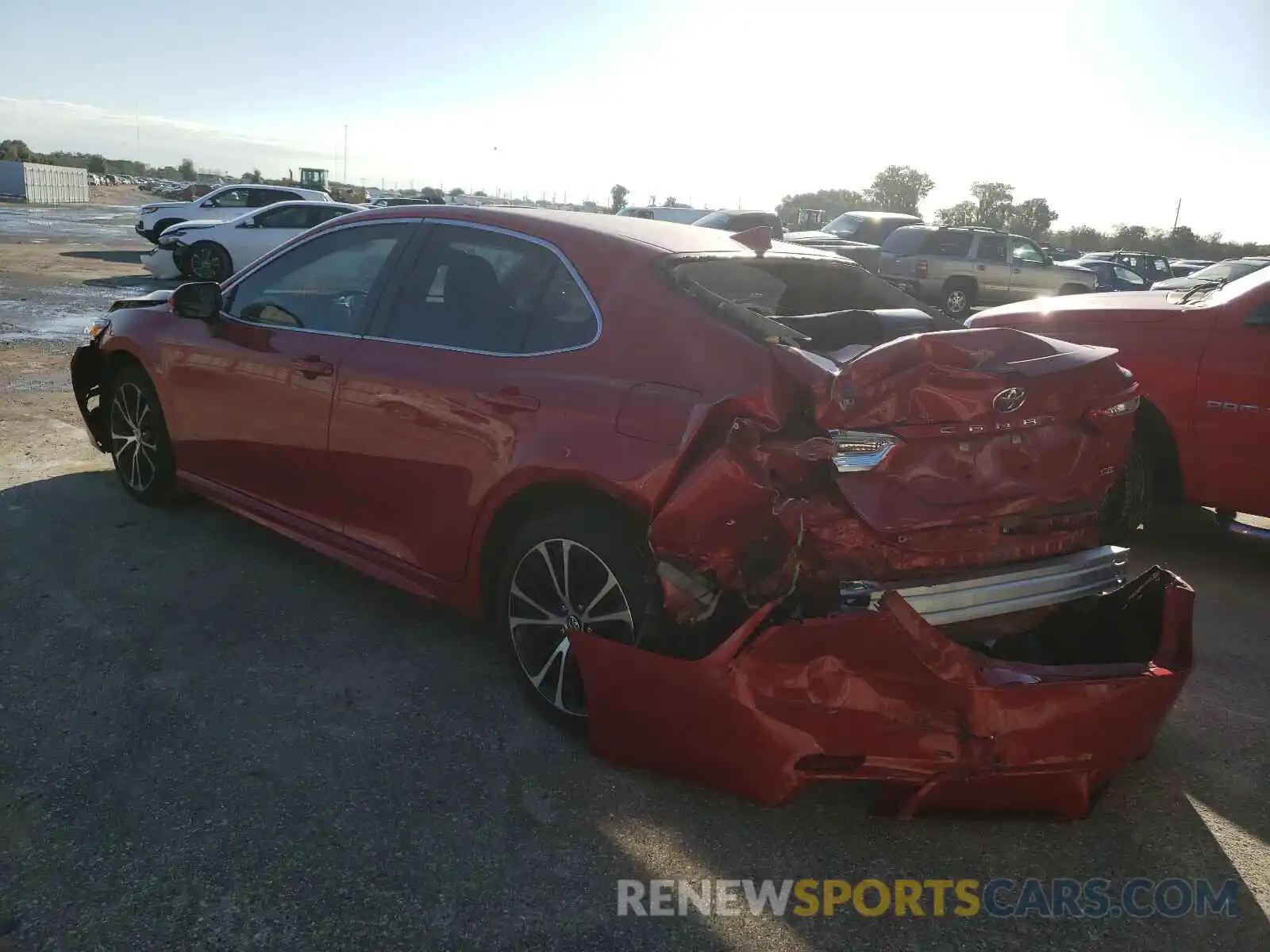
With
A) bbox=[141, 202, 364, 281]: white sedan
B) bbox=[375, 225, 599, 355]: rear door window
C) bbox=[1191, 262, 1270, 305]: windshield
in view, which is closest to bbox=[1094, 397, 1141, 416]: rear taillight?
bbox=[375, 225, 599, 355]: rear door window

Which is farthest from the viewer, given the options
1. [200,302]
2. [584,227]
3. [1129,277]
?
[1129,277]

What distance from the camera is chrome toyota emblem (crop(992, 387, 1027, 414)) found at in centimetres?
298

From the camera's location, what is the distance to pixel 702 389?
116 inches

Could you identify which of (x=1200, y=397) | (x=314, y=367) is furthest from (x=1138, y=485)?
(x=314, y=367)

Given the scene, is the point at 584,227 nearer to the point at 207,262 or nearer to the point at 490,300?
the point at 490,300

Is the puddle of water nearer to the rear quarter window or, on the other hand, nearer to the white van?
the white van

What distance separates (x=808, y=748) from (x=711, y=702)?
0.94 ft

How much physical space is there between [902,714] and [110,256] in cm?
2393

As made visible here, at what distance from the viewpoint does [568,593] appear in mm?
3244

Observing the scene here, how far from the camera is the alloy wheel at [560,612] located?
3.12m

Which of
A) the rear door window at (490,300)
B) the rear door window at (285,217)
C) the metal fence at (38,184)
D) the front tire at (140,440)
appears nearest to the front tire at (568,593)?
the rear door window at (490,300)

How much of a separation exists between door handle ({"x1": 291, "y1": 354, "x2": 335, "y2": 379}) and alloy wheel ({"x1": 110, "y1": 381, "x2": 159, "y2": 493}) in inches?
55.2

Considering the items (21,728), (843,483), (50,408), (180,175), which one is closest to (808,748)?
(843,483)

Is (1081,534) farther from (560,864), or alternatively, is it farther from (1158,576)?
(560,864)
